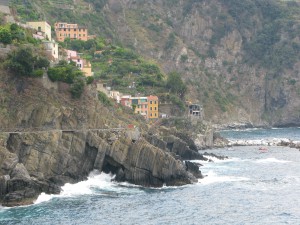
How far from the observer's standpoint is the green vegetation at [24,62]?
268 feet

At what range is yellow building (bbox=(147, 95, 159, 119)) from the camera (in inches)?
5472

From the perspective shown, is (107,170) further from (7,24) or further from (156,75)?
(156,75)

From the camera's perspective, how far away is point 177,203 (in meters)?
73.3

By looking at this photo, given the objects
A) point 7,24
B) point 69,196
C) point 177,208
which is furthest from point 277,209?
point 7,24

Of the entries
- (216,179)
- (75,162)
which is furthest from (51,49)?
(216,179)

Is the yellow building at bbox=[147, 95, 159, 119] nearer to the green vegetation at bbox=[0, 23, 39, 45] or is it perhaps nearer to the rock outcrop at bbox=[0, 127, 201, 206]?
the green vegetation at bbox=[0, 23, 39, 45]

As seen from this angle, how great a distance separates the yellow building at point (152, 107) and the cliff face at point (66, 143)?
49.0m

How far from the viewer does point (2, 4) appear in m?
110

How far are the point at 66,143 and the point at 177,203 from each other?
16.1 m

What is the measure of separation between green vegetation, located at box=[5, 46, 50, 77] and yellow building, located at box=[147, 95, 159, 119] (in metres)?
56.0

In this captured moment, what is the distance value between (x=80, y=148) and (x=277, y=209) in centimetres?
2497

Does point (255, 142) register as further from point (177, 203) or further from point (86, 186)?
point (177, 203)

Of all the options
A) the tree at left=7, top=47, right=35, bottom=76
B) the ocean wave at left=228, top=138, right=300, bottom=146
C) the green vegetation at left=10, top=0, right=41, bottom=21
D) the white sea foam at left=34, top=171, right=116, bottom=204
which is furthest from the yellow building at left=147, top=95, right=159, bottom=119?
the tree at left=7, top=47, right=35, bottom=76

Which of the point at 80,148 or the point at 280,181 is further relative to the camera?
the point at 280,181
